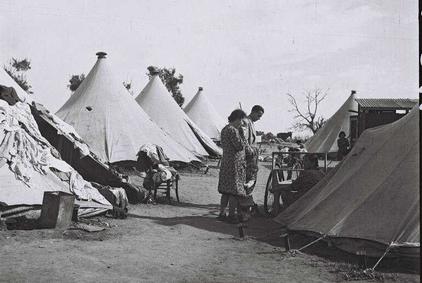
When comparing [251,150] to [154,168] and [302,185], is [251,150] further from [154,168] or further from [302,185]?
[154,168]

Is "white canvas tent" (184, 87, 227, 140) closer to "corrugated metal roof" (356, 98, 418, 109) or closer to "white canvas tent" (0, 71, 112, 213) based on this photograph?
"corrugated metal roof" (356, 98, 418, 109)

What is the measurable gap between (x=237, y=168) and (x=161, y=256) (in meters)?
2.48

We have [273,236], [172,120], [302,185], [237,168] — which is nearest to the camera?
[273,236]

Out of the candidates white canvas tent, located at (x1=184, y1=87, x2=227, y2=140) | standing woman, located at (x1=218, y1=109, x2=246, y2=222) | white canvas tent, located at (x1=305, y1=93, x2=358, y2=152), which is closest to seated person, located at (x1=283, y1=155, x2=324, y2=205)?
standing woman, located at (x1=218, y1=109, x2=246, y2=222)

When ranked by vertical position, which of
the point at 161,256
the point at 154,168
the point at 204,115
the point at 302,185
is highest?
the point at 204,115

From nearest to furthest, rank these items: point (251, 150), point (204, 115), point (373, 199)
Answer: point (373, 199), point (251, 150), point (204, 115)

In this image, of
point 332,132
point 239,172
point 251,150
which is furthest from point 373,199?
point 332,132

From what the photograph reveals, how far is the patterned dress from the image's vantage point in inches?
286

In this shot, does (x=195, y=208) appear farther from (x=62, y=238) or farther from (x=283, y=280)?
(x=283, y=280)

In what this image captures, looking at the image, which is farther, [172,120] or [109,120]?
[172,120]

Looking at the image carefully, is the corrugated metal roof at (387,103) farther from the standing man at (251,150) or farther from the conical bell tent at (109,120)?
the conical bell tent at (109,120)

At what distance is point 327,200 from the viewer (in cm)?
607

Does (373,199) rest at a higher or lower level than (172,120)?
lower

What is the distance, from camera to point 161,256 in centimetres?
518
